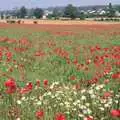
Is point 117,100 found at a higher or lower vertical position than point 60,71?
higher

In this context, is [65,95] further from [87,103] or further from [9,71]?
[9,71]

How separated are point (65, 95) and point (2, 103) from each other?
37.8 inches

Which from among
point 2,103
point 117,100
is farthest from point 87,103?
point 2,103

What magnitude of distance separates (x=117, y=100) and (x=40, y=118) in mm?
1299

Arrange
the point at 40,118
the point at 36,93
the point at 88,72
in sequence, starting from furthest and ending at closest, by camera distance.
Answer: the point at 88,72
the point at 36,93
the point at 40,118

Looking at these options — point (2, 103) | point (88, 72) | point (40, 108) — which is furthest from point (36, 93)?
point (88, 72)

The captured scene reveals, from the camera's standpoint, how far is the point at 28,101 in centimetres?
705

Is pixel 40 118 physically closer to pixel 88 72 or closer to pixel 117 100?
pixel 117 100

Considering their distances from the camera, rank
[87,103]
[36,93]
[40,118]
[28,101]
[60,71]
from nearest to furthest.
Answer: [40,118] → [87,103] → [28,101] → [36,93] → [60,71]

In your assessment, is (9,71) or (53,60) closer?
(9,71)

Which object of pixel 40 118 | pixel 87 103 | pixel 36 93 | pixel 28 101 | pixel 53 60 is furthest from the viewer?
pixel 53 60

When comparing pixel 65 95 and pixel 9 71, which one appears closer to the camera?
pixel 65 95

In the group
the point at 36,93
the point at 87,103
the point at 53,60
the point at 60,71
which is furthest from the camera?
the point at 53,60

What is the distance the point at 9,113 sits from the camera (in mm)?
6562
